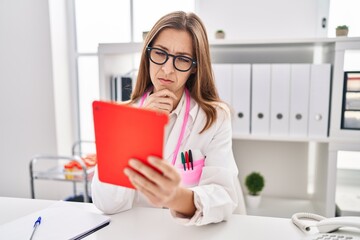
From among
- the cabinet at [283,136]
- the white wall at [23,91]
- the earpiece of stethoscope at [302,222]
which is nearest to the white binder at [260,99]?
the cabinet at [283,136]

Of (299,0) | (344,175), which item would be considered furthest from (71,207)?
(299,0)

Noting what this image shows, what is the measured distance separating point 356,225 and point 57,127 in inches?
83.9

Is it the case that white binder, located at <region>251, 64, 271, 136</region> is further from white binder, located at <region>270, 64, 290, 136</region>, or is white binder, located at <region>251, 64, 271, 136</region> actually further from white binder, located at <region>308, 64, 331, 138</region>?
white binder, located at <region>308, 64, 331, 138</region>

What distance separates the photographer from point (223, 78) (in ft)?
5.37

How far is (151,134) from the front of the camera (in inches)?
21.5

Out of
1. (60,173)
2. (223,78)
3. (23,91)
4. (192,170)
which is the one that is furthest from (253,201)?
(23,91)

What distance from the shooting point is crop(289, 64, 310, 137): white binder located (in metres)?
1.54

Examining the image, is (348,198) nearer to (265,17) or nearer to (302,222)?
(302,222)

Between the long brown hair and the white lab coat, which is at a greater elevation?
the long brown hair

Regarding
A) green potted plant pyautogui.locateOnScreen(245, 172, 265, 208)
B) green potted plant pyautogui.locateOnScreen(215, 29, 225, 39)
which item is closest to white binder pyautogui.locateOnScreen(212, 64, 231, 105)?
green potted plant pyautogui.locateOnScreen(215, 29, 225, 39)

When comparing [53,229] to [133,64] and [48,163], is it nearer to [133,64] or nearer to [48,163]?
[133,64]

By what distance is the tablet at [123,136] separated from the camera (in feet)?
1.77

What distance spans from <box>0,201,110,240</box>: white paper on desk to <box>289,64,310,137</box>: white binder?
1.13 meters

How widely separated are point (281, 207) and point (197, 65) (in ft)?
4.02
